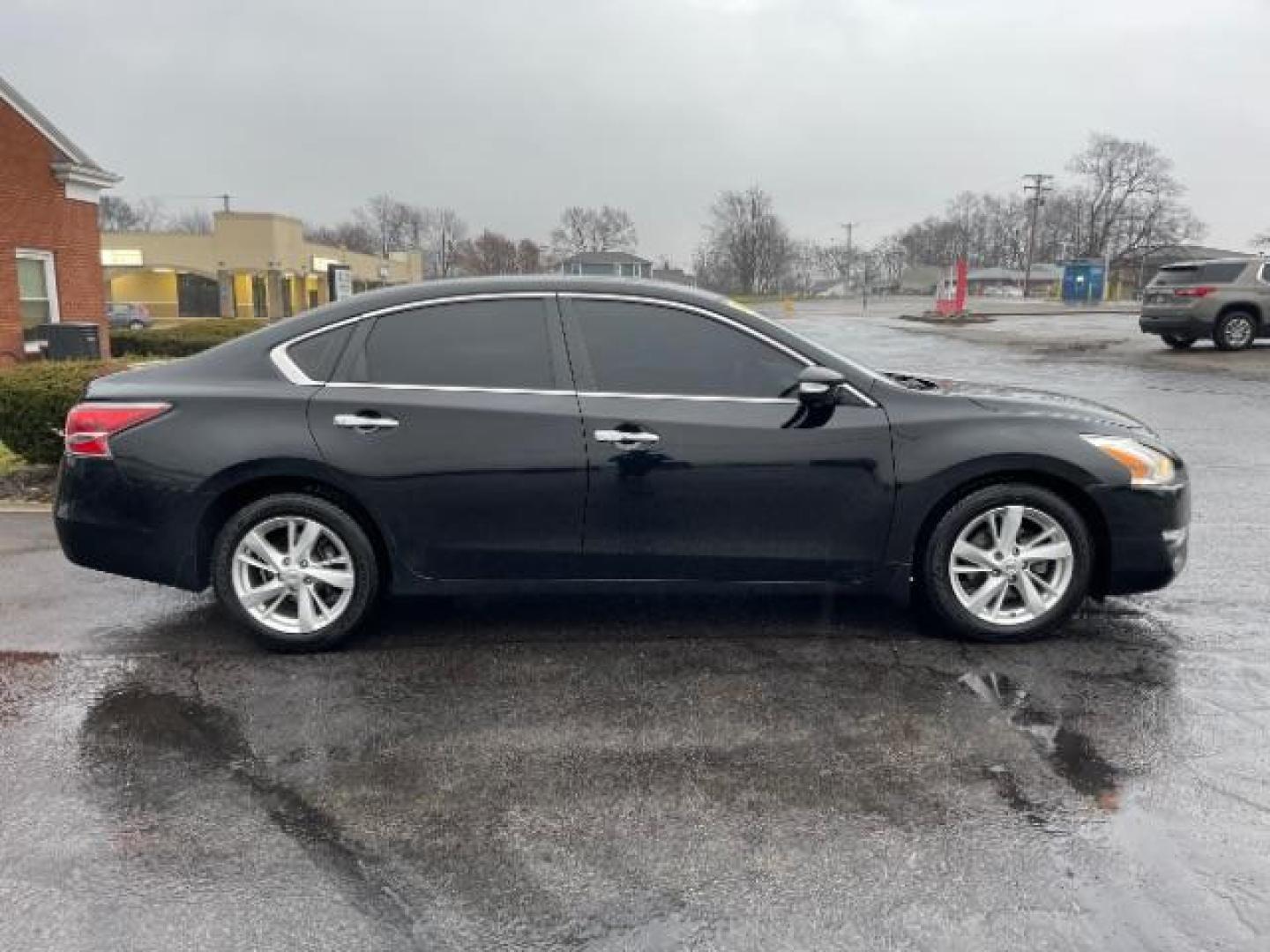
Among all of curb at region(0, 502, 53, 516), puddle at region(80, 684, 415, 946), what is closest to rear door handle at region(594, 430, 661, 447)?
puddle at region(80, 684, 415, 946)

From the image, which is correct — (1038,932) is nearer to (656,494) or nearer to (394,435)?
(656,494)

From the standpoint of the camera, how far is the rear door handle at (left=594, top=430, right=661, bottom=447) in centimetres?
399

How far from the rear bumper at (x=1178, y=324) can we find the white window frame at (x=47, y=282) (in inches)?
820

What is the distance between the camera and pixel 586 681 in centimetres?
390

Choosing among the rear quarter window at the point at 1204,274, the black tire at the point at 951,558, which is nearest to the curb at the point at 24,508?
the black tire at the point at 951,558

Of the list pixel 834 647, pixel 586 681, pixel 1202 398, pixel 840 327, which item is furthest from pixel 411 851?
pixel 840 327

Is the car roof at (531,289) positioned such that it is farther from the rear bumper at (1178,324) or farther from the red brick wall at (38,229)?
the rear bumper at (1178,324)

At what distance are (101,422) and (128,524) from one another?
0.46m

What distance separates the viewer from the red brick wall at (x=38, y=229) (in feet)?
51.5

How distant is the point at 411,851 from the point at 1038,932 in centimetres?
170

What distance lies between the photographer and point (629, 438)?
3.99m

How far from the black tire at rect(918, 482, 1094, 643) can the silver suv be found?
1691cm

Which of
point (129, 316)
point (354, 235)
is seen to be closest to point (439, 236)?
point (354, 235)

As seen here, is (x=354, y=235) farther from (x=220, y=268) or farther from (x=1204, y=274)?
(x=1204, y=274)
